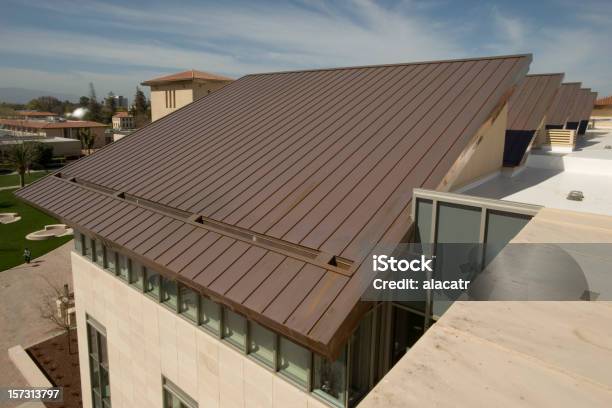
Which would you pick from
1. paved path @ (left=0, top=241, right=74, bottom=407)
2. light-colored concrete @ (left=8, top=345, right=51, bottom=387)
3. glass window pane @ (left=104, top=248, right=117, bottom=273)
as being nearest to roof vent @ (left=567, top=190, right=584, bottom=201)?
glass window pane @ (left=104, top=248, right=117, bottom=273)

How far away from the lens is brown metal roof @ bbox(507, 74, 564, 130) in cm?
1608

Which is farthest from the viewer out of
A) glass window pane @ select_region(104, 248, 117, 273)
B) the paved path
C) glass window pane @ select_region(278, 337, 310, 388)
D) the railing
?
the paved path

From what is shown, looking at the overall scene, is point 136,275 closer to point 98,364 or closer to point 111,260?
point 111,260

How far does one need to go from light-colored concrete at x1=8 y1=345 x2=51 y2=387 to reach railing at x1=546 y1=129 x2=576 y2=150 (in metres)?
25.4

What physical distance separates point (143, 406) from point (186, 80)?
33.4 meters

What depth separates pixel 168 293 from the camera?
425 inches

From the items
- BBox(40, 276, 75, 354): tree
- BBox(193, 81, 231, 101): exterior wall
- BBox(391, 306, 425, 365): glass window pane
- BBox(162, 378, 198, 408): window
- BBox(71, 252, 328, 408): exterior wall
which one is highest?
BBox(193, 81, 231, 101): exterior wall

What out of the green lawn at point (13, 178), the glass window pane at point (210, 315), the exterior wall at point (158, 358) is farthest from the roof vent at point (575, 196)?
the green lawn at point (13, 178)

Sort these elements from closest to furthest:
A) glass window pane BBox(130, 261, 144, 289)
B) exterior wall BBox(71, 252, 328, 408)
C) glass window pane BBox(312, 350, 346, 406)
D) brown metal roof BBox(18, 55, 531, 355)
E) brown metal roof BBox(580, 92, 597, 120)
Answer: brown metal roof BBox(18, 55, 531, 355), glass window pane BBox(312, 350, 346, 406), exterior wall BBox(71, 252, 328, 408), glass window pane BBox(130, 261, 144, 289), brown metal roof BBox(580, 92, 597, 120)

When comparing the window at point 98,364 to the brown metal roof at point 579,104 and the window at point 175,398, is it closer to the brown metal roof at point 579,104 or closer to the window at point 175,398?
the window at point 175,398

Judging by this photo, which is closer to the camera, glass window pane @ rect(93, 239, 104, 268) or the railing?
glass window pane @ rect(93, 239, 104, 268)

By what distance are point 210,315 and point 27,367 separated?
1658 centimetres

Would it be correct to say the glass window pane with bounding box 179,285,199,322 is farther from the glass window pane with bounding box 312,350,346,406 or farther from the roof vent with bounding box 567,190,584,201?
the roof vent with bounding box 567,190,584,201

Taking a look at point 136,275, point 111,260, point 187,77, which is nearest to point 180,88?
point 187,77
